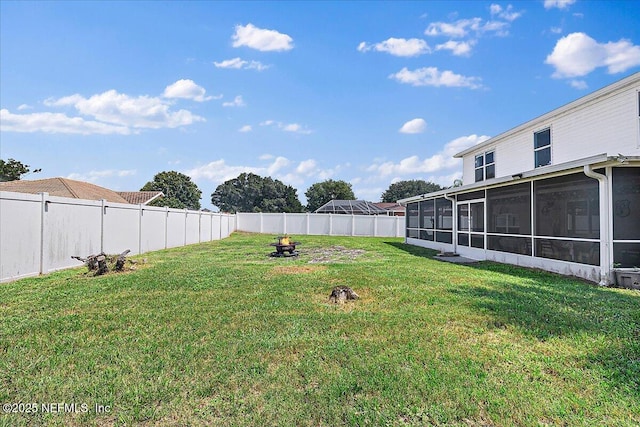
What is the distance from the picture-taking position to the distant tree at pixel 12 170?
99.8 ft

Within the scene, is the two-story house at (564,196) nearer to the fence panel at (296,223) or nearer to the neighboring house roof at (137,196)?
the fence panel at (296,223)

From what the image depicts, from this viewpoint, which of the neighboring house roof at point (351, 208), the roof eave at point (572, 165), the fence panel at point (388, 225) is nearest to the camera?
the roof eave at point (572, 165)

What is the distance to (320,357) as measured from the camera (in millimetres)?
3375

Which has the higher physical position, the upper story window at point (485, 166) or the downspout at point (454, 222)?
the upper story window at point (485, 166)

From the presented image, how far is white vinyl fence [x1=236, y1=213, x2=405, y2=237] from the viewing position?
27609mm

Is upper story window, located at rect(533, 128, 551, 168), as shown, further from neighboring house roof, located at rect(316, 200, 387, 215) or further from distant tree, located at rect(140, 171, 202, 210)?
distant tree, located at rect(140, 171, 202, 210)

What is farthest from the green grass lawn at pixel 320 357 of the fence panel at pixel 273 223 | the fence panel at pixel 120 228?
the fence panel at pixel 273 223

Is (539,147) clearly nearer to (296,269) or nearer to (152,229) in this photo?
(296,269)

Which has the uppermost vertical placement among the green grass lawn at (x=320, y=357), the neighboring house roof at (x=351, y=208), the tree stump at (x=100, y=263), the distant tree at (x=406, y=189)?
the distant tree at (x=406, y=189)

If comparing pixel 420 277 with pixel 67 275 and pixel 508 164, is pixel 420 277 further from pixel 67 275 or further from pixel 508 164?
pixel 508 164

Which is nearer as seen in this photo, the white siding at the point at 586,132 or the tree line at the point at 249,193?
the white siding at the point at 586,132

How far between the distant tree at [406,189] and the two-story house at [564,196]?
189 ft

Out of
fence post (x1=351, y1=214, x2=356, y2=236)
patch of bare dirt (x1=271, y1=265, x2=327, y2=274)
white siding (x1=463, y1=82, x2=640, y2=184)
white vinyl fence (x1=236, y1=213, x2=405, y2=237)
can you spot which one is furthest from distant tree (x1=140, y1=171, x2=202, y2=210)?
white siding (x1=463, y1=82, x2=640, y2=184)

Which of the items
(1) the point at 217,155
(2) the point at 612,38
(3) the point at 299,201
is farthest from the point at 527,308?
(3) the point at 299,201
